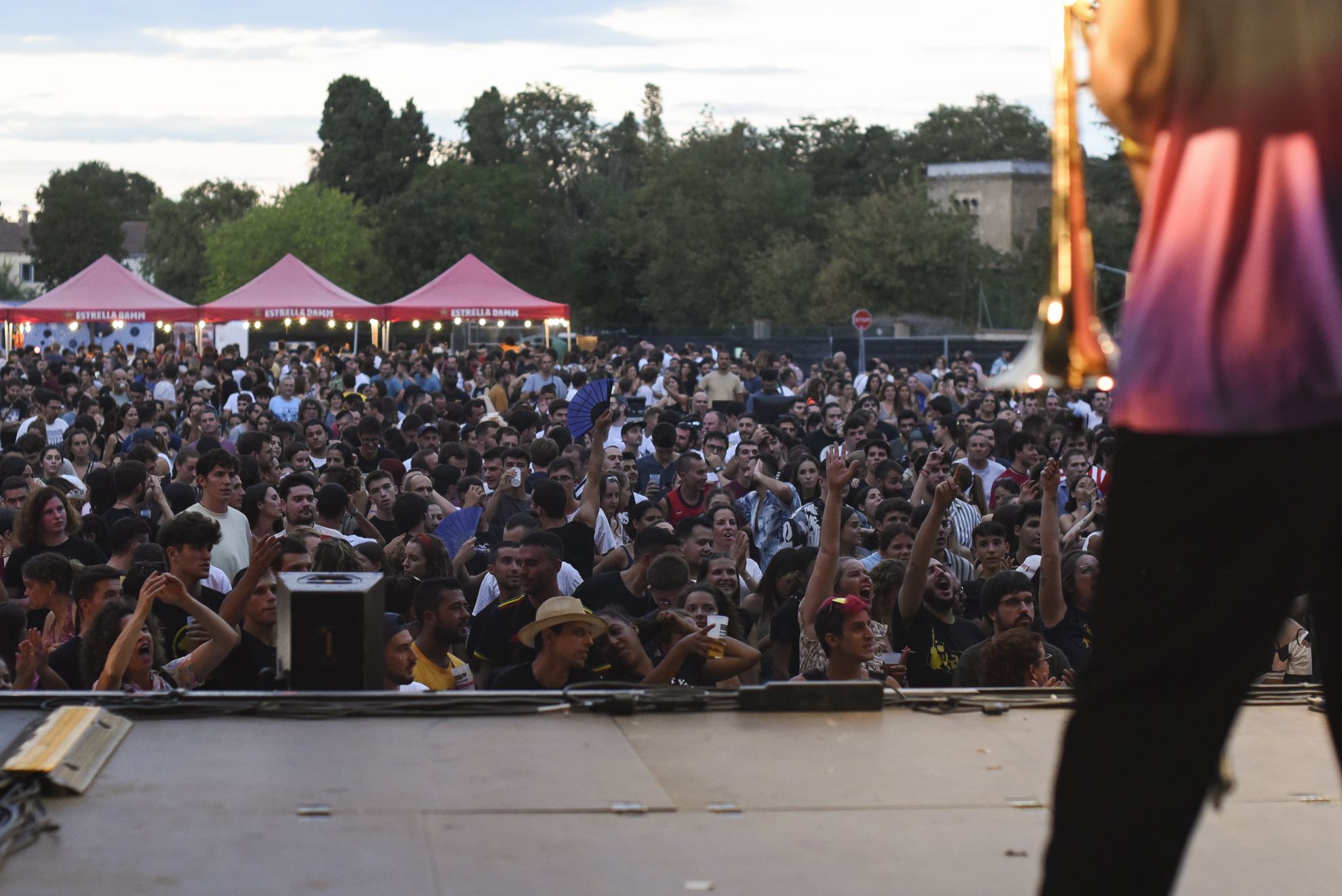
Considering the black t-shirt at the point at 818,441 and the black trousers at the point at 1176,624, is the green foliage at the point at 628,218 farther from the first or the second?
the black trousers at the point at 1176,624

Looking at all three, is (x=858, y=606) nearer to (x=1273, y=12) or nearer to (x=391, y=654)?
(x=391, y=654)

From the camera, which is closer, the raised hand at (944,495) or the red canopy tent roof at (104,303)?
the raised hand at (944,495)

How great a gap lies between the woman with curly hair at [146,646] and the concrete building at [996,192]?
243 ft

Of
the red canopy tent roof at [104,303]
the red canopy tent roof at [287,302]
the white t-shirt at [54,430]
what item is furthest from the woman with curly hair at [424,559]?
the red canopy tent roof at [104,303]

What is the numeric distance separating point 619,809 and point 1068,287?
1.43 meters

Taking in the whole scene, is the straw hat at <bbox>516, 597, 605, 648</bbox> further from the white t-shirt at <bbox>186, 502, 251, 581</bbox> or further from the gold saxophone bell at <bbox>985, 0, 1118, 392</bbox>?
the gold saxophone bell at <bbox>985, 0, 1118, 392</bbox>

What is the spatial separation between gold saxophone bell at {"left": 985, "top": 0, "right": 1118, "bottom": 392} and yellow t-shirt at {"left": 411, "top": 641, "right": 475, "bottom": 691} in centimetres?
462

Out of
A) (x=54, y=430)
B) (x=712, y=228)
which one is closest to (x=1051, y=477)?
(x=54, y=430)

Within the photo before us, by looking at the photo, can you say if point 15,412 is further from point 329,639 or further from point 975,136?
point 975,136

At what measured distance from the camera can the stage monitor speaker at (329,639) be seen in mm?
4184

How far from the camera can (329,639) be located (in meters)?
4.21

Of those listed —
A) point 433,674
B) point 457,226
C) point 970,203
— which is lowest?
point 433,674

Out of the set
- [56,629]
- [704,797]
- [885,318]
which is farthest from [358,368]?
[885,318]

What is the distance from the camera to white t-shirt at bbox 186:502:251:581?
821cm
